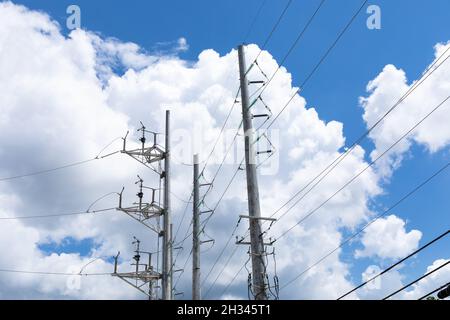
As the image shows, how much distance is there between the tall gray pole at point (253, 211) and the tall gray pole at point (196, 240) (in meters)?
10.5

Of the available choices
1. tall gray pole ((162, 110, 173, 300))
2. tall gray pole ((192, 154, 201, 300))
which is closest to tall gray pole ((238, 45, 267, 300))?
tall gray pole ((192, 154, 201, 300))

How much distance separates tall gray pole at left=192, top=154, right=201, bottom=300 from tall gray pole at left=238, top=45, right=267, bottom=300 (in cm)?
1049

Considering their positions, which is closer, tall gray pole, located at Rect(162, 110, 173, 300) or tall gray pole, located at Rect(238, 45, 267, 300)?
tall gray pole, located at Rect(238, 45, 267, 300)

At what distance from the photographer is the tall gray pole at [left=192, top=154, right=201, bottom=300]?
93.4 ft

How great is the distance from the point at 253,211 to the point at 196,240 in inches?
483

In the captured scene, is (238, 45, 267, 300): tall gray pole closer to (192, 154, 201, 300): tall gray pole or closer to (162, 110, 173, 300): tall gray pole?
(192, 154, 201, 300): tall gray pole

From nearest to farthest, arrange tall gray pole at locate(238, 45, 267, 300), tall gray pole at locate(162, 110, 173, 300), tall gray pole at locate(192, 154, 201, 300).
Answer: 1. tall gray pole at locate(238, 45, 267, 300)
2. tall gray pole at locate(192, 154, 201, 300)
3. tall gray pole at locate(162, 110, 173, 300)

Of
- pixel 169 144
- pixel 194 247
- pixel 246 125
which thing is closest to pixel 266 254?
pixel 246 125

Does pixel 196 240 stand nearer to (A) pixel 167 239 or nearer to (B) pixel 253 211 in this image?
(A) pixel 167 239
